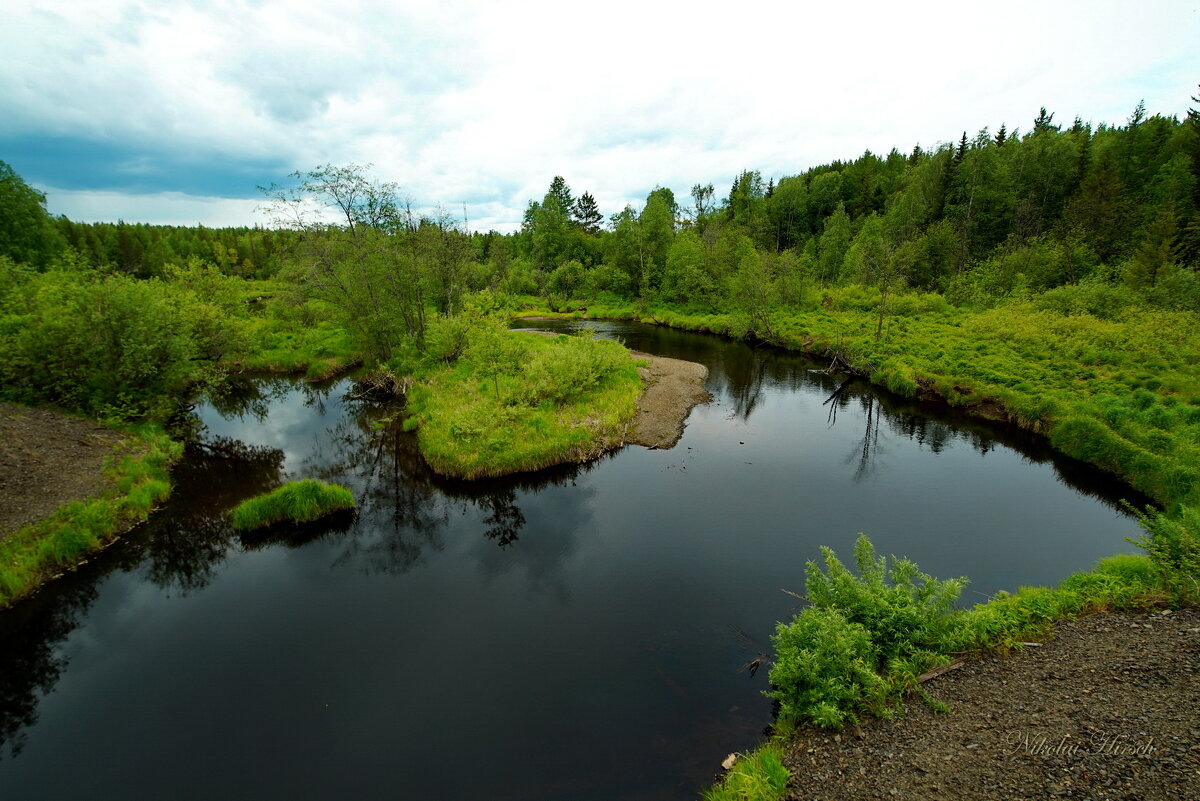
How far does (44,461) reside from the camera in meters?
17.4

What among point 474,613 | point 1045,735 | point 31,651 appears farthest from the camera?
point 474,613

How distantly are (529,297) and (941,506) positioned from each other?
74.5 metres

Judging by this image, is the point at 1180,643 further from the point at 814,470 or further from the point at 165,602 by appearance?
the point at 165,602

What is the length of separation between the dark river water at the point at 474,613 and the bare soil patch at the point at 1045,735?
2572mm

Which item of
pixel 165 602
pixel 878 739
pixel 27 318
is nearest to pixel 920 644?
pixel 878 739

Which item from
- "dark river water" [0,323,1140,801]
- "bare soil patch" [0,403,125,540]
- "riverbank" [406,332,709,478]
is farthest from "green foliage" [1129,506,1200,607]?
"bare soil patch" [0,403,125,540]

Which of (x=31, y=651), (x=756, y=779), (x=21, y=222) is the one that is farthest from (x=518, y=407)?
(x=21, y=222)

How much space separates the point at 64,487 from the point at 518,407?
16711mm

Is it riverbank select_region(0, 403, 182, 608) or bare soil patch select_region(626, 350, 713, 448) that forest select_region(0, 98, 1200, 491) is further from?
bare soil patch select_region(626, 350, 713, 448)

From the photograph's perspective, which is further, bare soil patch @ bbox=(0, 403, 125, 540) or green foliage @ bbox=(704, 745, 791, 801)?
bare soil patch @ bbox=(0, 403, 125, 540)

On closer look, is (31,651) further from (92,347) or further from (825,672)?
(825,672)

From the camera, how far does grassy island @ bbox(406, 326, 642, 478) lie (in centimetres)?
2184

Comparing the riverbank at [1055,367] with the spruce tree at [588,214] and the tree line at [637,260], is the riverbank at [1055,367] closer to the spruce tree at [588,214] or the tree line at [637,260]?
the tree line at [637,260]

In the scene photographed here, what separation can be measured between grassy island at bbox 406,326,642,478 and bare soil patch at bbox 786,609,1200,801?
15.7 meters
